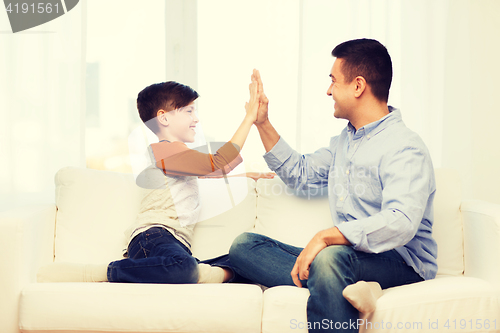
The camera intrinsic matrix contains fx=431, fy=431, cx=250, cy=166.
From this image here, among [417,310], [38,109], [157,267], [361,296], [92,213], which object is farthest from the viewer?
[38,109]

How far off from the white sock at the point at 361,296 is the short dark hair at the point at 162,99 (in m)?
1.06

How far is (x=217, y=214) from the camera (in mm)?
1776

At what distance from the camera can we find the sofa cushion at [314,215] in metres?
1.63

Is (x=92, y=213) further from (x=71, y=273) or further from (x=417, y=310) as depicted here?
(x=417, y=310)

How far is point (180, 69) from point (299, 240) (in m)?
1.58

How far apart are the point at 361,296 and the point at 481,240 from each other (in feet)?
2.21

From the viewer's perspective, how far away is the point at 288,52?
2734mm

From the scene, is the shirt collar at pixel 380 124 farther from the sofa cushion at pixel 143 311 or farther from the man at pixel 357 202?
the sofa cushion at pixel 143 311

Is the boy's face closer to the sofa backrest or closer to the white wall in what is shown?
the sofa backrest

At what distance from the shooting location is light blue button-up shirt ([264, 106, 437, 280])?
1.21 metres


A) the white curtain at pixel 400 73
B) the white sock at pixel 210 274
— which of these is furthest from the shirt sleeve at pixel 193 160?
the white curtain at pixel 400 73

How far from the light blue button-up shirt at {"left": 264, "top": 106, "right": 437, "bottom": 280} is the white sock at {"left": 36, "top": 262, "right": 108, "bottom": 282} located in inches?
28.6

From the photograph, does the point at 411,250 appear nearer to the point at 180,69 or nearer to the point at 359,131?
the point at 359,131

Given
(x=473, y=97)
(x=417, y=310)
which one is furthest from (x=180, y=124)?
(x=473, y=97)
